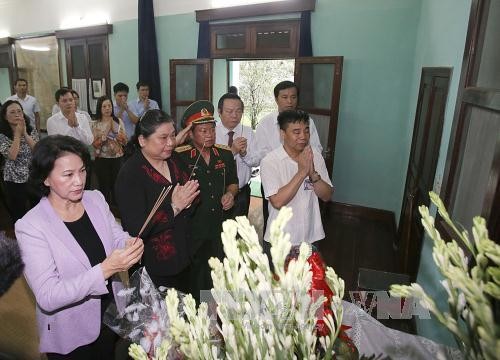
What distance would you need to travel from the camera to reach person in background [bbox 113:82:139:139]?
5.10 meters

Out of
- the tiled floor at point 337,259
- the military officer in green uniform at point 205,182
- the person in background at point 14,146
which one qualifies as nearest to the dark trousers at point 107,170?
the person in background at point 14,146

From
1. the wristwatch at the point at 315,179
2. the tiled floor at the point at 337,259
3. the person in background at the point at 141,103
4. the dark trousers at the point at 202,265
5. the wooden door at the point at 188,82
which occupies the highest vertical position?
the wooden door at the point at 188,82

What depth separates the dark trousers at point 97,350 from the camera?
145 centimetres

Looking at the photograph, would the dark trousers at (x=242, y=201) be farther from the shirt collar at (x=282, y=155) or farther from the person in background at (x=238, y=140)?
the shirt collar at (x=282, y=155)

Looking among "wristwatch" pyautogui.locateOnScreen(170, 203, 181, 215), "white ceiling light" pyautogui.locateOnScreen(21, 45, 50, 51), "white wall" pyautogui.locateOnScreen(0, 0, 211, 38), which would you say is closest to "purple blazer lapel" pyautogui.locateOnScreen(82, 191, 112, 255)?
"wristwatch" pyautogui.locateOnScreen(170, 203, 181, 215)

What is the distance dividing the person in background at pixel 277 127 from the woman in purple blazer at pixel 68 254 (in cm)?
187

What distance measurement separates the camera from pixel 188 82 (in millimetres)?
5449

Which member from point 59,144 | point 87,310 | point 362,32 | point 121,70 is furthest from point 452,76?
→ point 121,70

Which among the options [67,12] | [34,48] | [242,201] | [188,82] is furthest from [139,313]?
[34,48]

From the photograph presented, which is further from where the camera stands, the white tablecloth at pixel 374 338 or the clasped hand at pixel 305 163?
the clasped hand at pixel 305 163

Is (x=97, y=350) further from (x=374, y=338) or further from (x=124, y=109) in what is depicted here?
(x=124, y=109)

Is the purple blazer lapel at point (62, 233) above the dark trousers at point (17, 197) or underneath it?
above

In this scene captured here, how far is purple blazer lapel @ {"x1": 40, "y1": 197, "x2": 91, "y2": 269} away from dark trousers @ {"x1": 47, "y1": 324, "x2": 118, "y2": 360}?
37 centimetres

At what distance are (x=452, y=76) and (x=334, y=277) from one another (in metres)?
1.90
